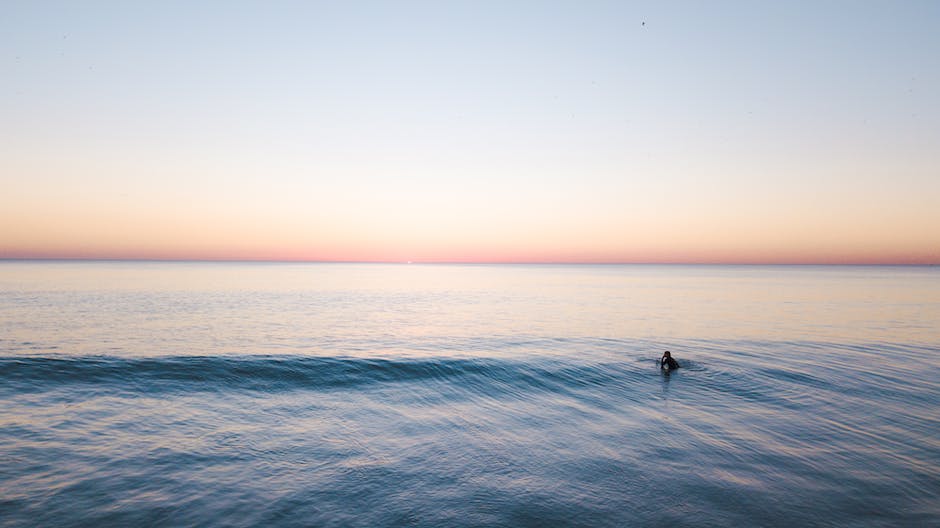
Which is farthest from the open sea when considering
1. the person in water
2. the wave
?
the person in water

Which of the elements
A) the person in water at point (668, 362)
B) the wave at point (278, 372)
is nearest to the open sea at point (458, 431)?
the wave at point (278, 372)

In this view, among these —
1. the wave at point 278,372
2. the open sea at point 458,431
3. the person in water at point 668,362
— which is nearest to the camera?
the open sea at point 458,431

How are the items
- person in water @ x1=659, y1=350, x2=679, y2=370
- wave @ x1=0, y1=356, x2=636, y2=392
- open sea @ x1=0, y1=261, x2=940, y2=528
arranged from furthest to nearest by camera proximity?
person in water @ x1=659, y1=350, x2=679, y2=370 → wave @ x1=0, y1=356, x2=636, y2=392 → open sea @ x1=0, y1=261, x2=940, y2=528

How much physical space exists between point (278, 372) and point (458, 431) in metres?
14.2

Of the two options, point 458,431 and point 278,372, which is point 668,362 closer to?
point 458,431

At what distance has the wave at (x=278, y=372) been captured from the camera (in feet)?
77.4

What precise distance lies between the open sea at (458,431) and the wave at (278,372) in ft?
0.64

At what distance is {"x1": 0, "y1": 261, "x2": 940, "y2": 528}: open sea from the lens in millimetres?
11508

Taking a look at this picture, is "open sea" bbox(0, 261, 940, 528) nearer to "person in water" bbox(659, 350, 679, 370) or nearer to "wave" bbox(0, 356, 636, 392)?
"wave" bbox(0, 356, 636, 392)

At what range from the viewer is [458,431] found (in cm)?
1752

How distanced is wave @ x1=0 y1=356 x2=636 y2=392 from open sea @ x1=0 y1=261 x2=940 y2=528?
196mm

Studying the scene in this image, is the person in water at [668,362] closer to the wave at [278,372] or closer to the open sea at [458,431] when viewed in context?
the open sea at [458,431]

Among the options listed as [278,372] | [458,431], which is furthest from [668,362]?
[278,372]

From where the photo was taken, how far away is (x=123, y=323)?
4275 centimetres
